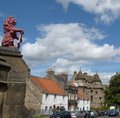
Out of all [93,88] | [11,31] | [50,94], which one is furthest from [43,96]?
[93,88]

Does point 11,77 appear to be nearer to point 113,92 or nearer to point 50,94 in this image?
point 50,94

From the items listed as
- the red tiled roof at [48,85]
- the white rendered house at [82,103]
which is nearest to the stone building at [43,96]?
the red tiled roof at [48,85]

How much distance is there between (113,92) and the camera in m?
100

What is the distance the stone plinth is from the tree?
86765 mm

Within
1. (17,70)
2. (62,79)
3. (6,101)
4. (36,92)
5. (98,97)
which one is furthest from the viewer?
(98,97)

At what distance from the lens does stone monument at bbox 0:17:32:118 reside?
11408 mm

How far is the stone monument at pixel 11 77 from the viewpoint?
37.4 ft

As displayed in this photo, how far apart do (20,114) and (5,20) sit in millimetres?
4055

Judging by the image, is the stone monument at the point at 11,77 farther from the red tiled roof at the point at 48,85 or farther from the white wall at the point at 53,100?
the red tiled roof at the point at 48,85

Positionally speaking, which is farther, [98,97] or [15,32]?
[98,97]

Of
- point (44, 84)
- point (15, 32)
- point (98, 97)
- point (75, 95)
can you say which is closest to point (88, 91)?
point (98, 97)

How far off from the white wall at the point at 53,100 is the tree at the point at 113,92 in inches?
595

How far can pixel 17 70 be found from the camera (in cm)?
1275

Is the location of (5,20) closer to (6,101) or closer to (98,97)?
(6,101)
